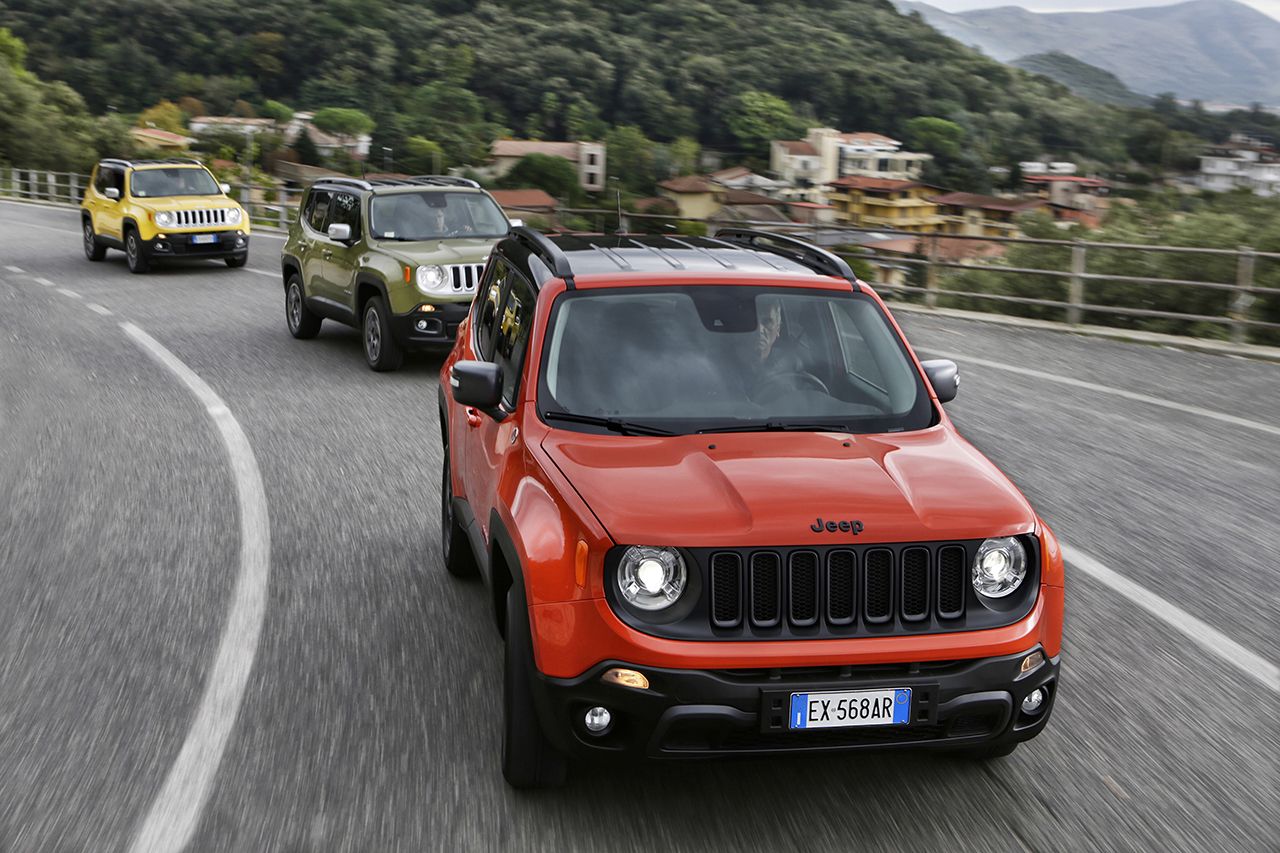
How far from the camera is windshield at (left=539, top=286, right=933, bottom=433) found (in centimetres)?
475

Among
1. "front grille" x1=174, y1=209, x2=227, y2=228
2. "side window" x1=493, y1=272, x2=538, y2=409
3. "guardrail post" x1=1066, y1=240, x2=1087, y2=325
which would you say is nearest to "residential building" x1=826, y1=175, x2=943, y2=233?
"front grille" x1=174, y1=209, x2=227, y2=228

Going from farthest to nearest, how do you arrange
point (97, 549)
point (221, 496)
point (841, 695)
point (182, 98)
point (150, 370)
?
point (182, 98) < point (150, 370) < point (221, 496) < point (97, 549) < point (841, 695)

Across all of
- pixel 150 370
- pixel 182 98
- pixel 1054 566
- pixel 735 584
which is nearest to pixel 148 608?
pixel 735 584

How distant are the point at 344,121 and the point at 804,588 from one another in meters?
107

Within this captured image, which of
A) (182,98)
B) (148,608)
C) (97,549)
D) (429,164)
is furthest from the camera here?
(182,98)

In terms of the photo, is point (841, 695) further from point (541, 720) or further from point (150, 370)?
point (150, 370)

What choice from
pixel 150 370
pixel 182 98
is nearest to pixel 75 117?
pixel 182 98

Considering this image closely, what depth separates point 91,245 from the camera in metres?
25.2

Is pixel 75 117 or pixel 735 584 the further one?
pixel 75 117

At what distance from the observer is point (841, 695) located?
376cm

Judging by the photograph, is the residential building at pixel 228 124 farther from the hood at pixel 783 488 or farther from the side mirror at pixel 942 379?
the hood at pixel 783 488

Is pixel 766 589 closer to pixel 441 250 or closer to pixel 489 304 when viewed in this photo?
pixel 489 304

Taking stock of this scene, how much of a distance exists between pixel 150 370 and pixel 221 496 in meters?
5.53

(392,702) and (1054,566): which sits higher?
(1054,566)
